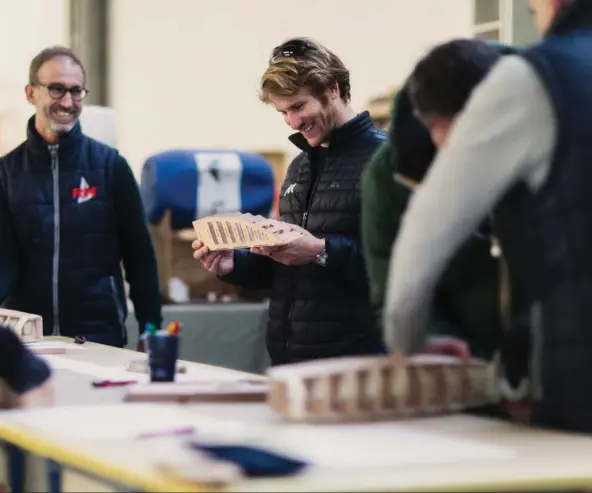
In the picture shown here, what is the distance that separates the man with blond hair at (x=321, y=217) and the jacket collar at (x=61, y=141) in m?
0.94

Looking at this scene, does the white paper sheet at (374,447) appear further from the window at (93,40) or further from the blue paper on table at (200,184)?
the window at (93,40)

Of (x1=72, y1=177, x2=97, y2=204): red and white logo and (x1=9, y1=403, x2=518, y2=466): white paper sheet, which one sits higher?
(x1=72, y1=177, x2=97, y2=204): red and white logo

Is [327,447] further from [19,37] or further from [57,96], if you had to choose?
[19,37]

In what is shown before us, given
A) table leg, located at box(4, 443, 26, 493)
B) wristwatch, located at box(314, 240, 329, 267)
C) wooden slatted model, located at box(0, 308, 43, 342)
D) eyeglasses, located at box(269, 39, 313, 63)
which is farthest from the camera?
wooden slatted model, located at box(0, 308, 43, 342)

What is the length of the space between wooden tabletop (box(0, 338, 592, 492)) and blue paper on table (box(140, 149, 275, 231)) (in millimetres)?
3375

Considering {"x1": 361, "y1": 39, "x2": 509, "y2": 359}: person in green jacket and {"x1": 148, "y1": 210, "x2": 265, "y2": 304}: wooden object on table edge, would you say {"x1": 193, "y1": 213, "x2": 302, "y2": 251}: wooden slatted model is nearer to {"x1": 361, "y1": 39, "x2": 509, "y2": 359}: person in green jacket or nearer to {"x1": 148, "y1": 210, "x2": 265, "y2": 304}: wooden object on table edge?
{"x1": 361, "y1": 39, "x2": 509, "y2": 359}: person in green jacket

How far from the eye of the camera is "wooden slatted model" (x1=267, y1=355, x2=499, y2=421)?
1619mm

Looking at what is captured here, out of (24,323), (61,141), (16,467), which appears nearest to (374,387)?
(16,467)

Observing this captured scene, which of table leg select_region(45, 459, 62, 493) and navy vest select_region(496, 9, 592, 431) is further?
table leg select_region(45, 459, 62, 493)

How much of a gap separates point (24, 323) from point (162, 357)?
0.89 meters

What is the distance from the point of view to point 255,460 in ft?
4.09

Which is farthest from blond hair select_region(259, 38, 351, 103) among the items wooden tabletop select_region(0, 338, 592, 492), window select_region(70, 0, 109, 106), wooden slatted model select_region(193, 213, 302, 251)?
window select_region(70, 0, 109, 106)

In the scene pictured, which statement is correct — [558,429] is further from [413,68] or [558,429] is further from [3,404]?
[3,404]

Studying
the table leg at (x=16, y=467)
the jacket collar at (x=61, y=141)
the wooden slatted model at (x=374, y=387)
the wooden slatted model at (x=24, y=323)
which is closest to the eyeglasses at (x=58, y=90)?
the jacket collar at (x=61, y=141)
